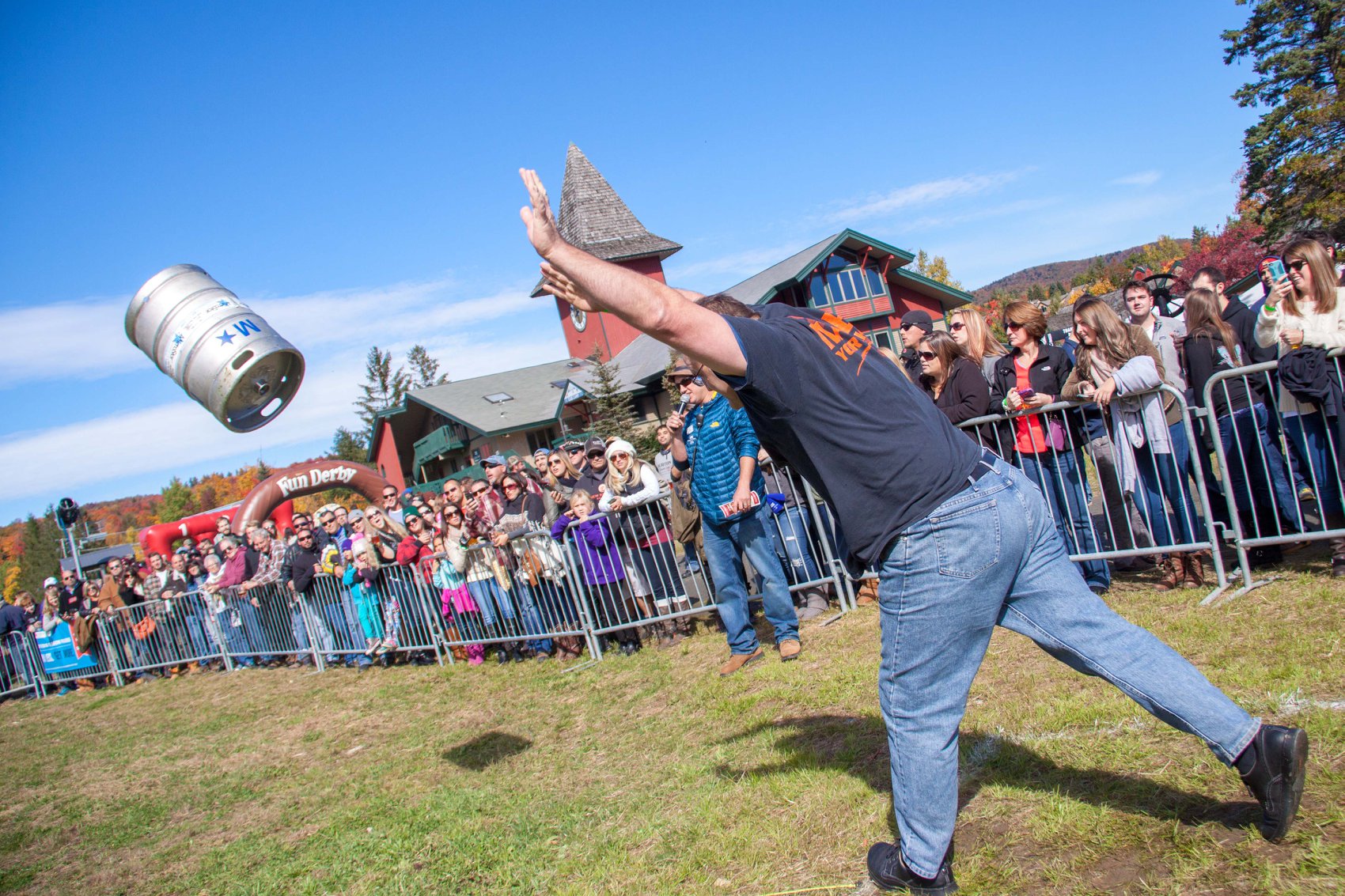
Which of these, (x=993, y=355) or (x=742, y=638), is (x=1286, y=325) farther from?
(x=742, y=638)

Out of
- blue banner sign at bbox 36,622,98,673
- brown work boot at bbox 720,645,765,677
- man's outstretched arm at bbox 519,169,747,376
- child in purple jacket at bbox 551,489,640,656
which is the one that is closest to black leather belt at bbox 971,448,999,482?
man's outstretched arm at bbox 519,169,747,376

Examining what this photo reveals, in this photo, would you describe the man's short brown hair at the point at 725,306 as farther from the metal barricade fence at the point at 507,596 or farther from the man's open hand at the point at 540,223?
the metal barricade fence at the point at 507,596

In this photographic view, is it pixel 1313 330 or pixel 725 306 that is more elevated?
pixel 725 306

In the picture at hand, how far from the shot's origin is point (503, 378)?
41000 millimetres

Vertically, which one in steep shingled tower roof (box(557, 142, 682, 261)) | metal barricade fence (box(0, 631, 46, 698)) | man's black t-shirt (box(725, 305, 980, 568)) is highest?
steep shingled tower roof (box(557, 142, 682, 261))

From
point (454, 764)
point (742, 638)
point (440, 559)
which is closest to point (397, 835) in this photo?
point (454, 764)

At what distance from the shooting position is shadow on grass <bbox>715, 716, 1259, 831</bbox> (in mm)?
2844

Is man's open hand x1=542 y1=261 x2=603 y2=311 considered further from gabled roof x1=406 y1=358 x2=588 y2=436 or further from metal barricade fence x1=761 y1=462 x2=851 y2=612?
gabled roof x1=406 y1=358 x2=588 y2=436

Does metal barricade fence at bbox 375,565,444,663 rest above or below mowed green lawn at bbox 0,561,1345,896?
above

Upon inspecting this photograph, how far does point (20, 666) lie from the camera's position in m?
15.3

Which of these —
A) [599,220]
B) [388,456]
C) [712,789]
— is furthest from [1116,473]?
[388,456]

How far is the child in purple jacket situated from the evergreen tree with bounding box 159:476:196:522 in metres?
98.9

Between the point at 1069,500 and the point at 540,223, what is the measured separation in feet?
14.9

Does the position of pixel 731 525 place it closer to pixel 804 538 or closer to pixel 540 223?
pixel 804 538
